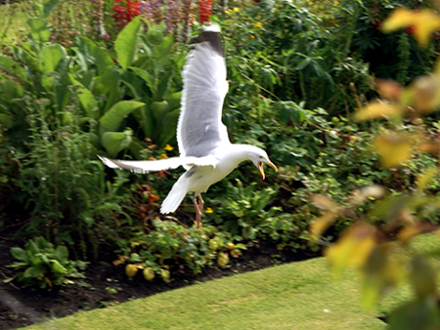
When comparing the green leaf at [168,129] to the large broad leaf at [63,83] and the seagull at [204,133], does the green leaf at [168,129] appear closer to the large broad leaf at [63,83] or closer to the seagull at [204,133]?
the seagull at [204,133]

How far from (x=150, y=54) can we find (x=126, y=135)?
882 millimetres

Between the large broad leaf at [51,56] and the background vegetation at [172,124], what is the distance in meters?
0.02

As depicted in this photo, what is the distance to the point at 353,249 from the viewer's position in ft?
2.85

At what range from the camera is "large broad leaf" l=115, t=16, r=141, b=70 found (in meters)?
4.63

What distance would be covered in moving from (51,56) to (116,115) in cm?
66

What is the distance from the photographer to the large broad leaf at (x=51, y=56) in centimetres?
417

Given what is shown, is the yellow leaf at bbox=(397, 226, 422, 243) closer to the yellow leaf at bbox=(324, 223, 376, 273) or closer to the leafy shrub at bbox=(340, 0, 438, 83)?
the yellow leaf at bbox=(324, 223, 376, 273)

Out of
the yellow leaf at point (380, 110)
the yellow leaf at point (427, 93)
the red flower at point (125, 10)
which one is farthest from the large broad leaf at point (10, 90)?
the yellow leaf at point (427, 93)

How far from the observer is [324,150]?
200 inches

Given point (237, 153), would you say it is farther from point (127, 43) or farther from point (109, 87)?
point (127, 43)

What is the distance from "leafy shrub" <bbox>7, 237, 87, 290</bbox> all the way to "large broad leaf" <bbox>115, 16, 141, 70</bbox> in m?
1.82

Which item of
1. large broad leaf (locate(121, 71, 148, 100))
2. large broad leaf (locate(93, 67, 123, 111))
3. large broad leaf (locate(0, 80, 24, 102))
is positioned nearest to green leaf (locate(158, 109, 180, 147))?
large broad leaf (locate(121, 71, 148, 100))

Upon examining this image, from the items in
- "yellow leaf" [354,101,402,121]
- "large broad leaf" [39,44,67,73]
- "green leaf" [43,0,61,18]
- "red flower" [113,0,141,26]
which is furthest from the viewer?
"red flower" [113,0,141,26]

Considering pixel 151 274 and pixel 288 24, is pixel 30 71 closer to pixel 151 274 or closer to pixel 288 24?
pixel 151 274
